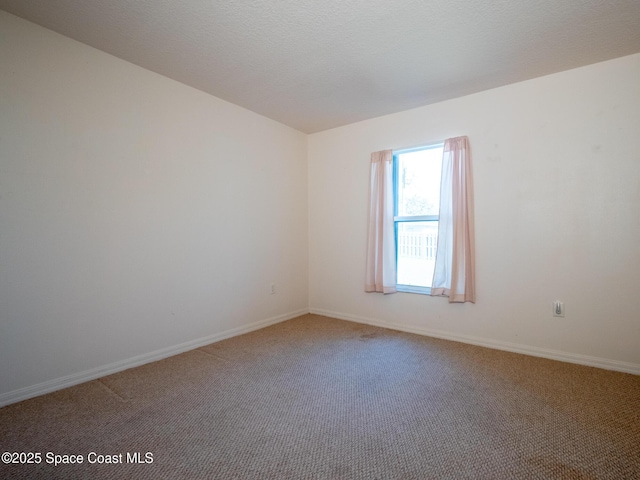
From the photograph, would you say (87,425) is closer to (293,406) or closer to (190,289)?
(293,406)

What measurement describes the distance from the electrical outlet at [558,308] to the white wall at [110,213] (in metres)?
2.87

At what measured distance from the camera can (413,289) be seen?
3.46 metres

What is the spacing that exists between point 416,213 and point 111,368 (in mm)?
3160

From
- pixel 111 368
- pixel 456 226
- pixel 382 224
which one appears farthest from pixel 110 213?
pixel 456 226

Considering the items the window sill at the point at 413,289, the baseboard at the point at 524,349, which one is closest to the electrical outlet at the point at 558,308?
the baseboard at the point at 524,349

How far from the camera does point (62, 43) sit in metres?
2.19

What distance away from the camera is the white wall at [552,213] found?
242 centimetres

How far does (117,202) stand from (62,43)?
113cm

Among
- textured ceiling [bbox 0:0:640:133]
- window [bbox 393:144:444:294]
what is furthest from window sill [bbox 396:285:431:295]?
textured ceiling [bbox 0:0:640:133]

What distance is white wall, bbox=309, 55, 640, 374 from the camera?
242 cm

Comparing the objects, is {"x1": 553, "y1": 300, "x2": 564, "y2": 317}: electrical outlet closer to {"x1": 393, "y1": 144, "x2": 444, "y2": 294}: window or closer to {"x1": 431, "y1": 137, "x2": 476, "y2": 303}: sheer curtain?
{"x1": 431, "y1": 137, "x2": 476, "y2": 303}: sheer curtain

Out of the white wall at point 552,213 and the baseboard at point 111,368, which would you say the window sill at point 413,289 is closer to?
the white wall at point 552,213

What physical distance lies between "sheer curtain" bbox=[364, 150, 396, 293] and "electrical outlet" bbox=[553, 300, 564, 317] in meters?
1.45

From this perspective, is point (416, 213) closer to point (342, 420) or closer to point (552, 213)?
point (552, 213)
